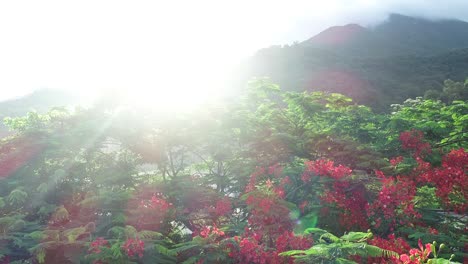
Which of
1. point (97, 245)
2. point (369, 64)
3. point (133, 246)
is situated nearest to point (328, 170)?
point (133, 246)

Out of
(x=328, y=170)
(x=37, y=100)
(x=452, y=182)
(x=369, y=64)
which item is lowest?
(x=369, y=64)

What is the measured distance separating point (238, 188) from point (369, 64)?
67665 mm

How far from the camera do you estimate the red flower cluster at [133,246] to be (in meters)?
6.16

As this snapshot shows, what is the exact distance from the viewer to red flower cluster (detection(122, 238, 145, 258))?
6.16m

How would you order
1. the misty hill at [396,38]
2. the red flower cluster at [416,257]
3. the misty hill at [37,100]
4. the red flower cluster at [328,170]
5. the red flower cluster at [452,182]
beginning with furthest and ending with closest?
the misty hill at [396,38], the misty hill at [37,100], the red flower cluster at [328,170], the red flower cluster at [452,182], the red flower cluster at [416,257]

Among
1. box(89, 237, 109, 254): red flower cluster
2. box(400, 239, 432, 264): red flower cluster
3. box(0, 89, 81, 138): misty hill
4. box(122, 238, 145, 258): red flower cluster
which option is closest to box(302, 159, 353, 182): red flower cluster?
box(400, 239, 432, 264): red flower cluster

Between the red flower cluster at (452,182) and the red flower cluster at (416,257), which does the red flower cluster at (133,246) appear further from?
the red flower cluster at (452,182)

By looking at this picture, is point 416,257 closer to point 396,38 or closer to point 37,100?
point 37,100

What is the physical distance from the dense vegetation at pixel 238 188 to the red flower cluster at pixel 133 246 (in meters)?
0.02

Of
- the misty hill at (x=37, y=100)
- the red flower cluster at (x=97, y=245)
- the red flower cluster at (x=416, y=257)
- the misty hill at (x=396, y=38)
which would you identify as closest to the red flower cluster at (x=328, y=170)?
the red flower cluster at (x=416, y=257)

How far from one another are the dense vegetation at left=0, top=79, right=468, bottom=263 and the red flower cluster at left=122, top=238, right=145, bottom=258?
0.06 ft

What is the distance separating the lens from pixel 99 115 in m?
12.3

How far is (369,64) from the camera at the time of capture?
72188mm

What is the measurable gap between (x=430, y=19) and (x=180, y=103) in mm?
160212
